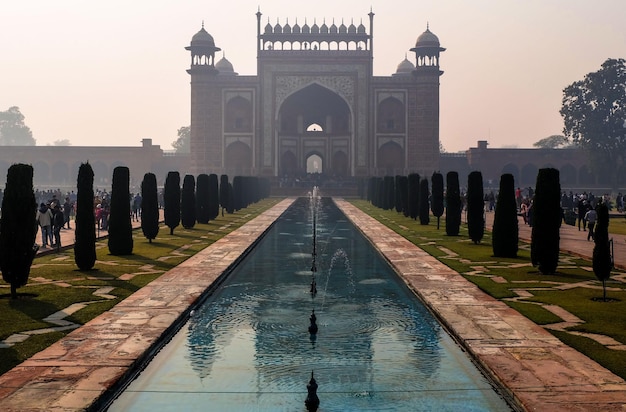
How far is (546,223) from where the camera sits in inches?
443

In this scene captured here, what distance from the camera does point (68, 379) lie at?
5.52 meters

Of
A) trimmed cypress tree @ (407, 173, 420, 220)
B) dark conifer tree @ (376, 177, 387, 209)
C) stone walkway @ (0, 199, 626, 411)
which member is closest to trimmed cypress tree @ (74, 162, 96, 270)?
stone walkway @ (0, 199, 626, 411)

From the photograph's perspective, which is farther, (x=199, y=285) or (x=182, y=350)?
(x=199, y=285)

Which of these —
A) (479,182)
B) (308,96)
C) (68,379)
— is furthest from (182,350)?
(308,96)

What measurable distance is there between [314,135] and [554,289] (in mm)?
44472

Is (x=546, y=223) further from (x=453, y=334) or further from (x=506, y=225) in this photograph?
(x=453, y=334)

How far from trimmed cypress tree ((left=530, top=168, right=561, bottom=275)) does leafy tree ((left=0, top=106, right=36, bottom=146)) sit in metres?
118

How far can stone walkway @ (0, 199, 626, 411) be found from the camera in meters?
5.10

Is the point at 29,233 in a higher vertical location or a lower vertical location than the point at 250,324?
higher

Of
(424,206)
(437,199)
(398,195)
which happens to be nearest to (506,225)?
(437,199)

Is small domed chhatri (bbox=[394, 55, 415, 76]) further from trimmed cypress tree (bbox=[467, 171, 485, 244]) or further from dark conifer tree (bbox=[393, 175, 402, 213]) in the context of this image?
trimmed cypress tree (bbox=[467, 171, 485, 244])

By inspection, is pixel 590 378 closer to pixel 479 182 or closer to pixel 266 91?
pixel 479 182

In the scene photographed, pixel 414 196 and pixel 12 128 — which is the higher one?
pixel 12 128

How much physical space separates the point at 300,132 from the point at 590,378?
4922cm
